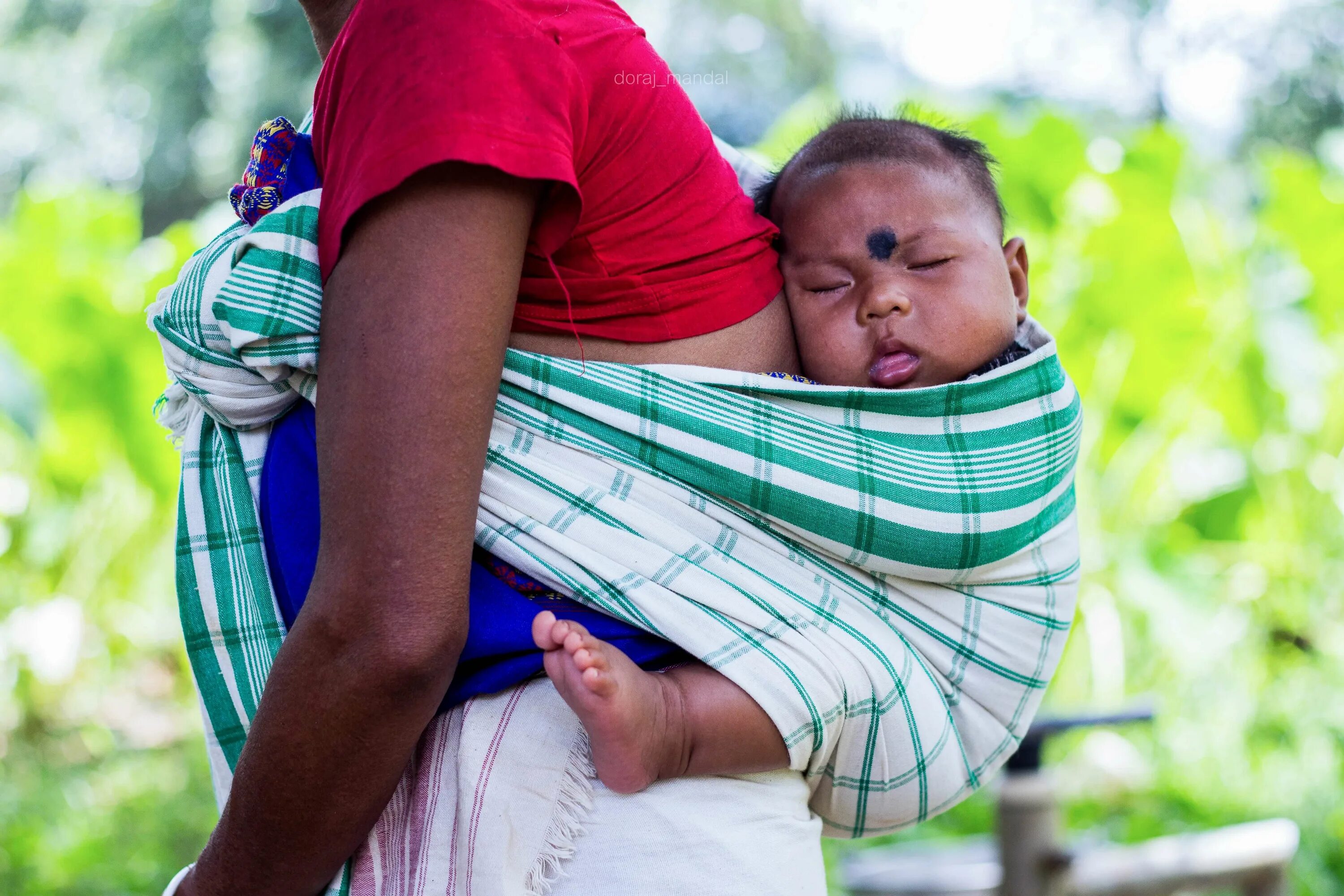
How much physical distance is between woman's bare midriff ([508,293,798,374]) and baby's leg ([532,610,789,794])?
24 centimetres

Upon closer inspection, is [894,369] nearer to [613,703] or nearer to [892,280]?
[892,280]

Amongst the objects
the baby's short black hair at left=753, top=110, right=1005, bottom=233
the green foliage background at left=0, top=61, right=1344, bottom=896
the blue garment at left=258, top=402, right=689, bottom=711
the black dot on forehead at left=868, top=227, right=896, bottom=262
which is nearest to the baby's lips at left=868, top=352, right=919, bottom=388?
the black dot on forehead at left=868, top=227, right=896, bottom=262

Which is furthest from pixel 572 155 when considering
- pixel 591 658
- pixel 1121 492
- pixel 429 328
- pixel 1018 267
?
pixel 1121 492

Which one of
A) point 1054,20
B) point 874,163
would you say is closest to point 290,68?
point 1054,20

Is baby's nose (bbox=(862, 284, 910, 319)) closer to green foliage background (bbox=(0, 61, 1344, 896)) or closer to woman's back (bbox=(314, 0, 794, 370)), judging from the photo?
woman's back (bbox=(314, 0, 794, 370))

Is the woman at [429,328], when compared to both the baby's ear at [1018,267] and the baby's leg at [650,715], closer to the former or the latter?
the baby's leg at [650,715]

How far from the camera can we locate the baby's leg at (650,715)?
0.83 metres

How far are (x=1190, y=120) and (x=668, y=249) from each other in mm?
9943

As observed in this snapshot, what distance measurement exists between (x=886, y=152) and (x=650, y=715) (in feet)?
2.35

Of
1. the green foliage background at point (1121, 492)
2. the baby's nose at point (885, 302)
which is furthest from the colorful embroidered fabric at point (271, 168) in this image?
the green foliage background at point (1121, 492)

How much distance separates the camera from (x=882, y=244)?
46.4 inches

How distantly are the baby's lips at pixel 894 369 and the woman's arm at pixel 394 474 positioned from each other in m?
0.46

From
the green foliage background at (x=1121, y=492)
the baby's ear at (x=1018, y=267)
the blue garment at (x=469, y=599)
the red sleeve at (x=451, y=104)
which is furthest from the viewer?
the green foliage background at (x=1121, y=492)

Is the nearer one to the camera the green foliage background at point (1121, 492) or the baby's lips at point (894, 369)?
the baby's lips at point (894, 369)
